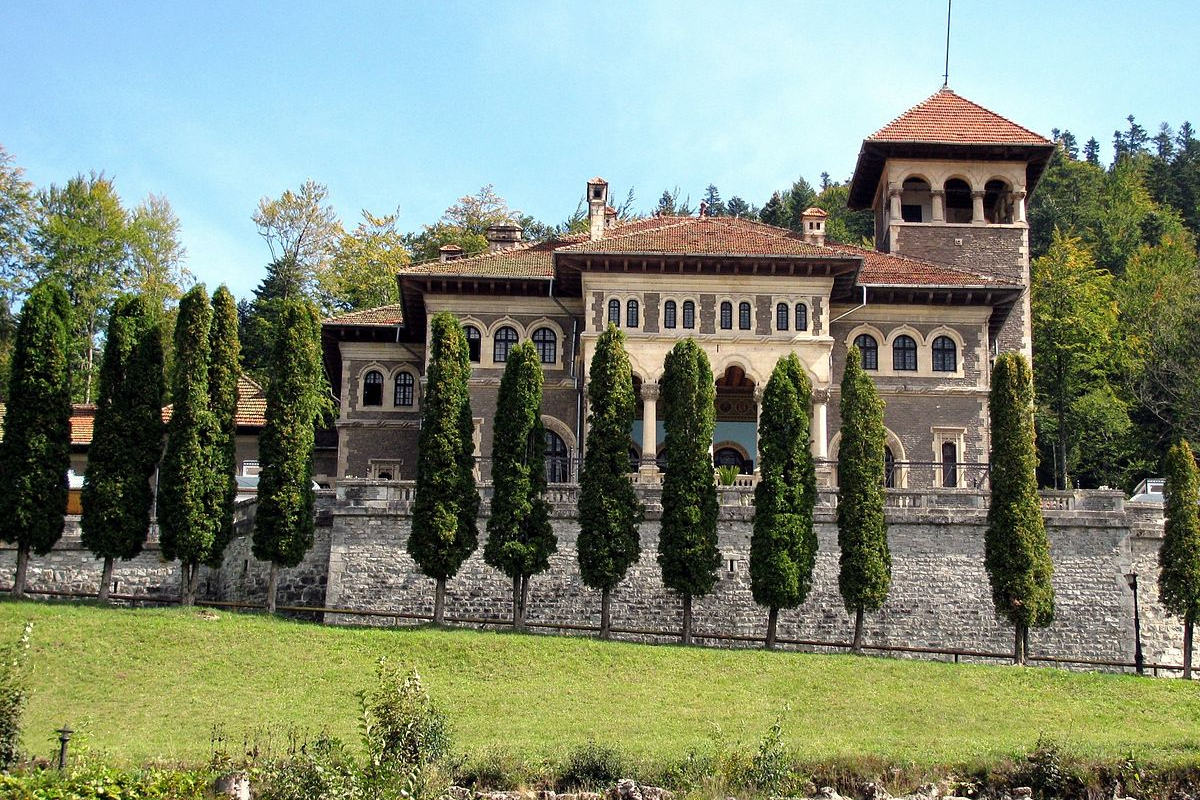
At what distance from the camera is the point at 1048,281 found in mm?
64438

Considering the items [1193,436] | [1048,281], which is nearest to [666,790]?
[1193,436]

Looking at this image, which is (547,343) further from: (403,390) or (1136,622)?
(1136,622)

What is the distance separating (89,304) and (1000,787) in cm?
4403

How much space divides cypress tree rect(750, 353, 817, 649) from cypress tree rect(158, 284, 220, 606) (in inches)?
513

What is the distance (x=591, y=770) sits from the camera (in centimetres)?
2373

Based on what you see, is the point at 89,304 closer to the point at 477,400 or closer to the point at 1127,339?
the point at 477,400

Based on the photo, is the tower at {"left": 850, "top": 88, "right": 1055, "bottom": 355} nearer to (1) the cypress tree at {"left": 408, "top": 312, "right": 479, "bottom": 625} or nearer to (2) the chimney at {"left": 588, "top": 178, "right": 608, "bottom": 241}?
(2) the chimney at {"left": 588, "top": 178, "right": 608, "bottom": 241}

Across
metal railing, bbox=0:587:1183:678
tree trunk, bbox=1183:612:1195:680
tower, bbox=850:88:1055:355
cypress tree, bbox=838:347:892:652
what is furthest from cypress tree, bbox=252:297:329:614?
tower, bbox=850:88:1055:355

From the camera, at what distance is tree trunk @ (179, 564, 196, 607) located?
114ft

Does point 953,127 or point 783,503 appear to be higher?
point 953,127

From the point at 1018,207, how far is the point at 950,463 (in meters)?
11.2

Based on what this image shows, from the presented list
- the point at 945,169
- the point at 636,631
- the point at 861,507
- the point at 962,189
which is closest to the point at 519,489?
the point at 636,631

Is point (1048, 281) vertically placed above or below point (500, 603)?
Result: above

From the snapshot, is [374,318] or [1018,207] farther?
[1018,207]
